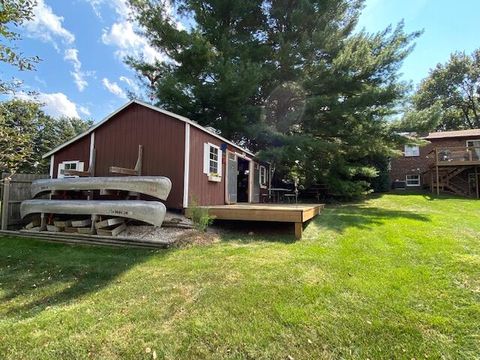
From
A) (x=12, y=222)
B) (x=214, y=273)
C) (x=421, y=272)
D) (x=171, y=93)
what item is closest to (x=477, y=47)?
(x=171, y=93)

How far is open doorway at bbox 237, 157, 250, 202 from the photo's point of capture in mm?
12469

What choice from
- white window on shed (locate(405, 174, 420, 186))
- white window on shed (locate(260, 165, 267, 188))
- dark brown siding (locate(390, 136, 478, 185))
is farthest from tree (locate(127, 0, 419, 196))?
white window on shed (locate(405, 174, 420, 186))

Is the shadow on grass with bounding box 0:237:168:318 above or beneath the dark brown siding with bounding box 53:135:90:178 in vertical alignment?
beneath

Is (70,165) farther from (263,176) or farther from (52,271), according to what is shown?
(263,176)

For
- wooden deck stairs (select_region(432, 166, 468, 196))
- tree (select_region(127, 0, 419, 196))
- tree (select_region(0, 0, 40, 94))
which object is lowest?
wooden deck stairs (select_region(432, 166, 468, 196))

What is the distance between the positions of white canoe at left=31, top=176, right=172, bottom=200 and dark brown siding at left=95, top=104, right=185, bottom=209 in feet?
2.85

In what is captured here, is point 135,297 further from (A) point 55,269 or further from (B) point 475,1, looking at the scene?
(B) point 475,1

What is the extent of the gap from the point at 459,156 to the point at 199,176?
18010 millimetres

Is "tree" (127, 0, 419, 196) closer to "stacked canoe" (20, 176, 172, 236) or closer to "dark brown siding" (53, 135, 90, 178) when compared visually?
"dark brown siding" (53, 135, 90, 178)

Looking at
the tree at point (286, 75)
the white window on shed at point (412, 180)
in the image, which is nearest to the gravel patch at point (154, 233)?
the tree at point (286, 75)

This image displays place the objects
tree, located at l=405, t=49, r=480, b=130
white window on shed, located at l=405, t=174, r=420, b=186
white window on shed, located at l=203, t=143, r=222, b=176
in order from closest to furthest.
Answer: white window on shed, located at l=203, t=143, r=222, b=176 → white window on shed, located at l=405, t=174, r=420, b=186 → tree, located at l=405, t=49, r=480, b=130

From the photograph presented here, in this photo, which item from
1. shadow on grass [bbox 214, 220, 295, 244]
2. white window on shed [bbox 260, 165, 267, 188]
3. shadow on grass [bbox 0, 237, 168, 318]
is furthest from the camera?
white window on shed [bbox 260, 165, 267, 188]

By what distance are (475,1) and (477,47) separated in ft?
84.4

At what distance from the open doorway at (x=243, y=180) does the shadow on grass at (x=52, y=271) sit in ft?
23.4
